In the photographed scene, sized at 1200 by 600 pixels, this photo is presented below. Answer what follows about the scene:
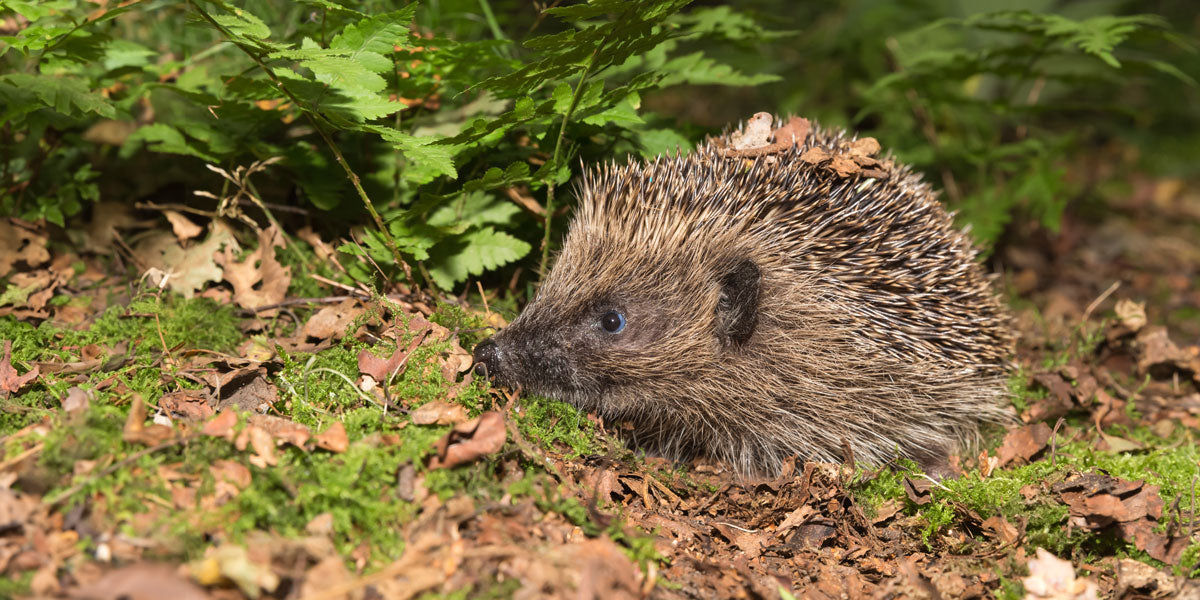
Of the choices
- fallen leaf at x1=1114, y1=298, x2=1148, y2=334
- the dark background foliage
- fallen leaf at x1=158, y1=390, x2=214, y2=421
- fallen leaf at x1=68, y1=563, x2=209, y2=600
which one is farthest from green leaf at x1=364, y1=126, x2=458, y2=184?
fallen leaf at x1=1114, y1=298, x2=1148, y2=334

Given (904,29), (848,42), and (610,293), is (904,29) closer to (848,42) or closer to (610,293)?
(848,42)

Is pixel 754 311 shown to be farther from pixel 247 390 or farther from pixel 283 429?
pixel 247 390

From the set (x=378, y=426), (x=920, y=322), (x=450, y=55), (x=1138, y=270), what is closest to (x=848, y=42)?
(x=1138, y=270)

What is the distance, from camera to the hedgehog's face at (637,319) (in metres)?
5.00

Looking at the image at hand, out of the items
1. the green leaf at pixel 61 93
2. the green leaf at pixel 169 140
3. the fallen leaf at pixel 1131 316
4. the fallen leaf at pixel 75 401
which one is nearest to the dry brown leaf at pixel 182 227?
the green leaf at pixel 169 140

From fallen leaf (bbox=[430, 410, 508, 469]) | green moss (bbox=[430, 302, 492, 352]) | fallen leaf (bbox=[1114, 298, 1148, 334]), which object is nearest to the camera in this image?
fallen leaf (bbox=[430, 410, 508, 469])

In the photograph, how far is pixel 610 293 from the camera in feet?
16.7

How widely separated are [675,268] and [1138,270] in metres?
6.44

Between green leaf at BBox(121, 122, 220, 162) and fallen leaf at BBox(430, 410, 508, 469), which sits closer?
fallen leaf at BBox(430, 410, 508, 469)

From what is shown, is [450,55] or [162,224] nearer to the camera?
[450,55]

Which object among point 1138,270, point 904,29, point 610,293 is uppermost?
point 904,29

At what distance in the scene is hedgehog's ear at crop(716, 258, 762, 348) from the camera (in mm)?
4980

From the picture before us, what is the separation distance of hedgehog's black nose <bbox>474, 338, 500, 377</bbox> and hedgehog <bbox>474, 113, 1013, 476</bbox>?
0.12 metres

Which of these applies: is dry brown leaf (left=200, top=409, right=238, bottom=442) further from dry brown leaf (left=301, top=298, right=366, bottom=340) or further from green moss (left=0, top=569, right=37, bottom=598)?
dry brown leaf (left=301, top=298, right=366, bottom=340)
